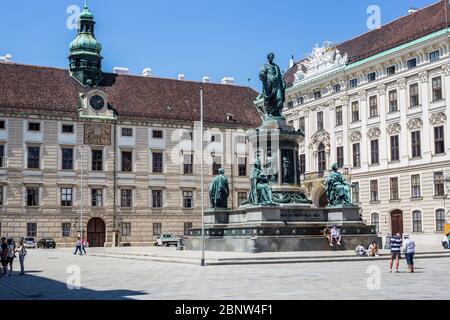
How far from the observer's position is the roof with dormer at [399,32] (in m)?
56.3

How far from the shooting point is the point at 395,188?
196ft

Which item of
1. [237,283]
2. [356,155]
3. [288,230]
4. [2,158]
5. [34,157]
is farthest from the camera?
[356,155]

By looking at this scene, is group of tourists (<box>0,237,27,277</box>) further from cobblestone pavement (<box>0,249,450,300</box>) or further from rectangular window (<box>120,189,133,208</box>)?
rectangular window (<box>120,189,133,208</box>)

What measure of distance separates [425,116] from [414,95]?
237 cm

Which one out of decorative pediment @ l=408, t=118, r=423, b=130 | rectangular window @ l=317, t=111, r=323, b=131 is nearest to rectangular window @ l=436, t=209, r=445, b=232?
decorative pediment @ l=408, t=118, r=423, b=130

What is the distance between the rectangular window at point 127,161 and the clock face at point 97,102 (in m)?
4.95

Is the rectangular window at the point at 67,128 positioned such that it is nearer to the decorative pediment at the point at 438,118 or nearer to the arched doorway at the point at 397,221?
the arched doorway at the point at 397,221

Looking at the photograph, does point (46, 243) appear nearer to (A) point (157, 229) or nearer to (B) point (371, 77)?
(A) point (157, 229)

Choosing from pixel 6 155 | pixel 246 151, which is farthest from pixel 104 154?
pixel 246 151

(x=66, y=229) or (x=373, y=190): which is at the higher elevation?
(x=373, y=190)

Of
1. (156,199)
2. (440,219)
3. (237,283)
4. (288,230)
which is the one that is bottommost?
(237,283)

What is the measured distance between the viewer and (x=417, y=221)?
185 feet

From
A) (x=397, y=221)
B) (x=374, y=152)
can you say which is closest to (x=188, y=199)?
(x=374, y=152)

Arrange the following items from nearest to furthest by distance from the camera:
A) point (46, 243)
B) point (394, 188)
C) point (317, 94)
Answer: point (394, 188)
point (46, 243)
point (317, 94)
